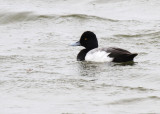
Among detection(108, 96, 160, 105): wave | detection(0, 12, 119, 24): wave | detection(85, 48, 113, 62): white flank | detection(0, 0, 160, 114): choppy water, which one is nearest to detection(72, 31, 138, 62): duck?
detection(85, 48, 113, 62): white flank

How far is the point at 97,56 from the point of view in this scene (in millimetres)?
13461

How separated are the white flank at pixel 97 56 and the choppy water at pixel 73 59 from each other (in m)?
0.16

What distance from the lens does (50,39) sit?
53.7 feet

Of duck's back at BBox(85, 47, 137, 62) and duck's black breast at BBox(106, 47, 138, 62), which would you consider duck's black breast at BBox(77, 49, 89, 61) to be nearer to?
duck's back at BBox(85, 47, 137, 62)

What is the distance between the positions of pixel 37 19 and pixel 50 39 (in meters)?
3.19

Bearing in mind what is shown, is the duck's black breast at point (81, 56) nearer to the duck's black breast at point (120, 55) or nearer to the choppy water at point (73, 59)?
the choppy water at point (73, 59)

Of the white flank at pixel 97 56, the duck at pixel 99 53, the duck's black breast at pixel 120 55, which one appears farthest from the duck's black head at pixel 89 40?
the duck's black breast at pixel 120 55

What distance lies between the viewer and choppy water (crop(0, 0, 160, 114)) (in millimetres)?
9898

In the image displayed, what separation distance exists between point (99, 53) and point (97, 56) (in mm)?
79

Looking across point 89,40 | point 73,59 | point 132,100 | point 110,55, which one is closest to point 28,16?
point 89,40

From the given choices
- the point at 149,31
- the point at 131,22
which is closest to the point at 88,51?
the point at 149,31

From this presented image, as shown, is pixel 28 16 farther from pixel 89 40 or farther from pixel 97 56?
pixel 97 56

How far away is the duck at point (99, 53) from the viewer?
42.9ft

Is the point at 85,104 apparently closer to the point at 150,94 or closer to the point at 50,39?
the point at 150,94
